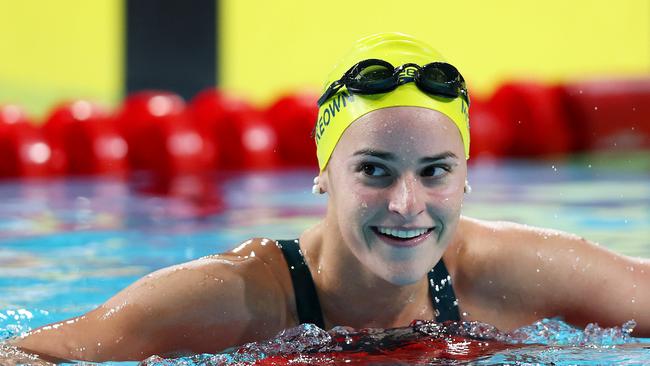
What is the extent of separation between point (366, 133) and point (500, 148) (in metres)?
6.54

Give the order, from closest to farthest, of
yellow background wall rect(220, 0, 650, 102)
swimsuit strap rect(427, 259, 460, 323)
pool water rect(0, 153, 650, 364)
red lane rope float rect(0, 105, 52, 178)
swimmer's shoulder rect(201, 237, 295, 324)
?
swimmer's shoulder rect(201, 237, 295, 324) < swimsuit strap rect(427, 259, 460, 323) < pool water rect(0, 153, 650, 364) < red lane rope float rect(0, 105, 52, 178) < yellow background wall rect(220, 0, 650, 102)

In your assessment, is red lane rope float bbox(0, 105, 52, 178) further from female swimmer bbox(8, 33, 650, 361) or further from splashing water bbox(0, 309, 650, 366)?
splashing water bbox(0, 309, 650, 366)

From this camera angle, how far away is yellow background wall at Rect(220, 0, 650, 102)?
1041 centimetres

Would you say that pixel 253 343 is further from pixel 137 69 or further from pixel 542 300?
pixel 137 69

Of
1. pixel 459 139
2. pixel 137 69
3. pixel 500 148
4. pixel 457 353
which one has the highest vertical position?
pixel 137 69

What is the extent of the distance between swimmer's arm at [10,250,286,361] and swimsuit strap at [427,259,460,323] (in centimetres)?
42

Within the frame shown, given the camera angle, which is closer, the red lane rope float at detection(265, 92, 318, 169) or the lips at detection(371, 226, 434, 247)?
the lips at detection(371, 226, 434, 247)

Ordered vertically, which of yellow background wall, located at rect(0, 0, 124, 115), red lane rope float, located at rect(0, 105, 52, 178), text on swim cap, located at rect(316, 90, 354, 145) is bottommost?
text on swim cap, located at rect(316, 90, 354, 145)

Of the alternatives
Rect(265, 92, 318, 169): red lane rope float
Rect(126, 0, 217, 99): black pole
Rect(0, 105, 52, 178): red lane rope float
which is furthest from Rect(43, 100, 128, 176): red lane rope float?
Rect(126, 0, 217, 99): black pole

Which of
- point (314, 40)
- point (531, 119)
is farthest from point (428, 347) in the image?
point (314, 40)

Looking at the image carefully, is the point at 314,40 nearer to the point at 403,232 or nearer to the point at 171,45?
the point at 171,45

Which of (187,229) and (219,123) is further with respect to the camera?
(219,123)

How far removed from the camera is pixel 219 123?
Answer: 829cm

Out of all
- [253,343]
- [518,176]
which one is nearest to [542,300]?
[253,343]
